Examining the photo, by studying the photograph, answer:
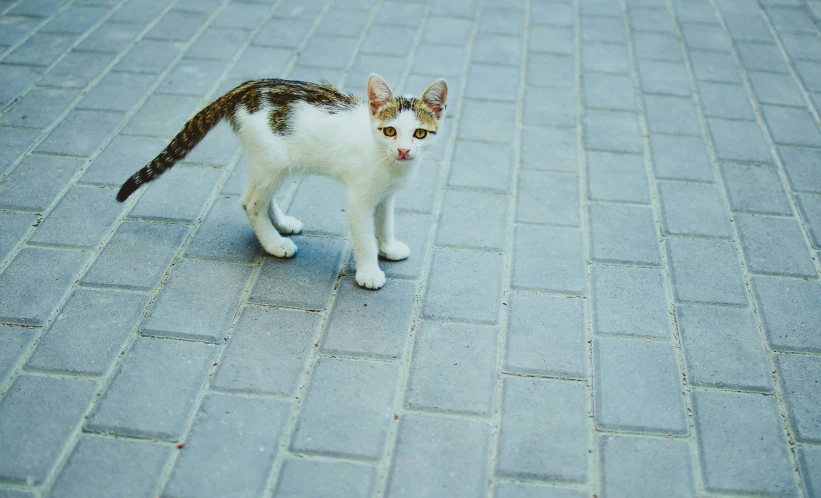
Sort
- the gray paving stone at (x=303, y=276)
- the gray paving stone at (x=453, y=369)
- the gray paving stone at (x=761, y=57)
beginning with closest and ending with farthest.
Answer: the gray paving stone at (x=453, y=369), the gray paving stone at (x=303, y=276), the gray paving stone at (x=761, y=57)

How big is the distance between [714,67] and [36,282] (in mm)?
4638

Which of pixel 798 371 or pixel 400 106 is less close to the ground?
pixel 400 106

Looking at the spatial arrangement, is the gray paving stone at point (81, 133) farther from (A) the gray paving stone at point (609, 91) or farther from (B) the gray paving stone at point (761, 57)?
(B) the gray paving stone at point (761, 57)

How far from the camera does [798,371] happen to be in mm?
2891

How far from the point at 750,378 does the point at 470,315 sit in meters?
1.19

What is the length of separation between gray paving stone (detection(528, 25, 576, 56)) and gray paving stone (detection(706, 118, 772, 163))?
4.24 feet

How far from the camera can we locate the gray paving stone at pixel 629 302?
3062 mm

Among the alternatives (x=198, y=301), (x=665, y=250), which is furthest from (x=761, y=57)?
(x=198, y=301)

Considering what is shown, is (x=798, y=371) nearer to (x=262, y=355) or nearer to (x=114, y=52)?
(x=262, y=355)

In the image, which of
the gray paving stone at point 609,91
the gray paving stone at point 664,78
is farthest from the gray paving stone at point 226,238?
the gray paving stone at point 664,78

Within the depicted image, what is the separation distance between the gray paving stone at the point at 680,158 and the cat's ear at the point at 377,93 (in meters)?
1.97

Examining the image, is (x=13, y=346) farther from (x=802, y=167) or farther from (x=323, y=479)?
(x=802, y=167)

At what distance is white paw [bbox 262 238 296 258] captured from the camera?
132 inches

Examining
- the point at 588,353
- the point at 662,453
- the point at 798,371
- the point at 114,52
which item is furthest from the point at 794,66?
the point at 114,52
